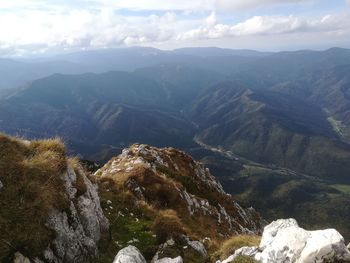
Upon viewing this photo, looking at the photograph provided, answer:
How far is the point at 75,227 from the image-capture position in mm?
21656

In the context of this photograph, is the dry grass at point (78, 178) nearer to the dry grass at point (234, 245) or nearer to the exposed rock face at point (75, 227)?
the exposed rock face at point (75, 227)

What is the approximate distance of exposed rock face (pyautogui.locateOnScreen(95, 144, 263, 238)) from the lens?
1772 inches

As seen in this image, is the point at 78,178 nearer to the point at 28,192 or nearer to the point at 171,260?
the point at 28,192

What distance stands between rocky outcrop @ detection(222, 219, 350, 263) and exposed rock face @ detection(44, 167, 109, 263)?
7939 millimetres

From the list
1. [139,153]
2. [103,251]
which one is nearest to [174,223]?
[103,251]

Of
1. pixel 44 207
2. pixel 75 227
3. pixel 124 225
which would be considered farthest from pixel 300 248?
pixel 124 225

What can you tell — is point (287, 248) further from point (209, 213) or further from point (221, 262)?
point (209, 213)

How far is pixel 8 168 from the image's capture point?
68.6ft

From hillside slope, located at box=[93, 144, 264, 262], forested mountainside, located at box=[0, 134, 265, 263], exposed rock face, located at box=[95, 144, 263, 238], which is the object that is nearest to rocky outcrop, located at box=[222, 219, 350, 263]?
forested mountainside, located at box=[0, 134, 265, 263]

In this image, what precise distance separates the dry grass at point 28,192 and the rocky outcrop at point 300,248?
9.60 meters

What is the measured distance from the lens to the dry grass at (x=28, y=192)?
700 inches

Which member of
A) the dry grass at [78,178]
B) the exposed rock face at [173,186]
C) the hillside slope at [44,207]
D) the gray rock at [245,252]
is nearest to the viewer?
the hillside slope at [44,207]

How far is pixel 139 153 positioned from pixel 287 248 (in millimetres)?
50476

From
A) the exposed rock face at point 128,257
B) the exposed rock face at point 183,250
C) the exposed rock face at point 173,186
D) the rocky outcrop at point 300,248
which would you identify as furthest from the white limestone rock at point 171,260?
the exposed rock face at point 173,186
